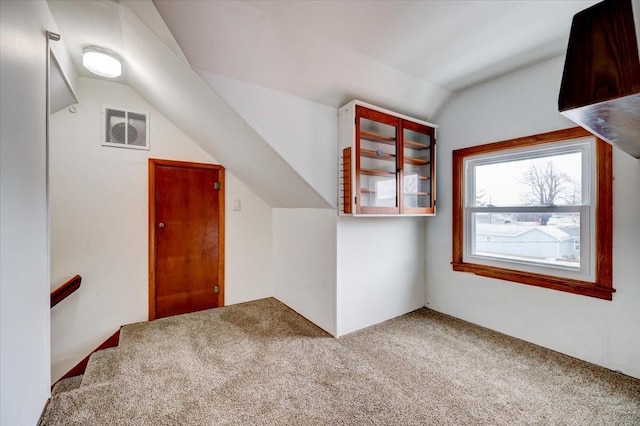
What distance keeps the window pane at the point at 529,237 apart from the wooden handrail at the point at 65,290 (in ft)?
12.2

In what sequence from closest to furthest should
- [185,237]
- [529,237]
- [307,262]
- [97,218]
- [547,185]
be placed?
[547,185]
[529,237]
[97,218]
[307,262]
[185,237]

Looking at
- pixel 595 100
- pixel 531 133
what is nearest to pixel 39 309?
pixel 595 100

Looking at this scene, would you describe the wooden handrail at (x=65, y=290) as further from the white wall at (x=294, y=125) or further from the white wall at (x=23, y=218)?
the white wall at (x=294, y=125)

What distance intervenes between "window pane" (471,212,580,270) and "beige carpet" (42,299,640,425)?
28.5 inches

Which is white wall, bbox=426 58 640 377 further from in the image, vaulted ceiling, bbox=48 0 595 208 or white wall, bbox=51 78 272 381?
white wall, bbox=51 78 272 381

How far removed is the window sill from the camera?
1842 millimetres

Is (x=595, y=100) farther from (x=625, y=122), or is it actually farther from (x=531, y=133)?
(x=531, y=133)

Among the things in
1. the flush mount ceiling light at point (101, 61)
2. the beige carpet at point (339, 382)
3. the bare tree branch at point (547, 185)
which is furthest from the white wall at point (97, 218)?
the bare tree branch at point (547, 185)

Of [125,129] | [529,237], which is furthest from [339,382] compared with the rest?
[125,129]

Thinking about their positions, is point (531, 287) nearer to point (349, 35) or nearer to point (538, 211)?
point (538, 211)

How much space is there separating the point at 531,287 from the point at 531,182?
2.91 ft

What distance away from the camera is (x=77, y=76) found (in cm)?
236

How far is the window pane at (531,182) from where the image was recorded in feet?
6.60

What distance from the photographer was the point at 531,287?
7.11 ft
